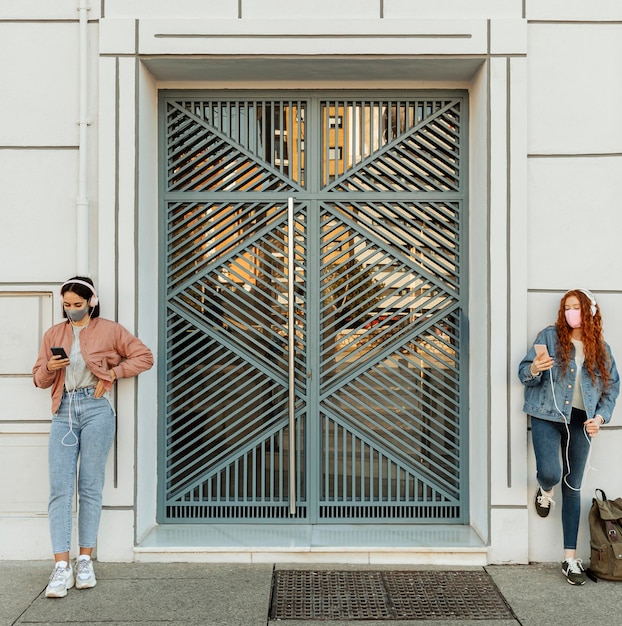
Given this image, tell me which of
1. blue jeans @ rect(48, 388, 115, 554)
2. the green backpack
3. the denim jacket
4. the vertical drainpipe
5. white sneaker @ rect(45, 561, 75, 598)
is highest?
the vertical drainpipe

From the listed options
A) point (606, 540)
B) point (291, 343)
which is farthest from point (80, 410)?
point (606, 540)

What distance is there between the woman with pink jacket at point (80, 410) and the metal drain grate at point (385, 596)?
1.34 metres

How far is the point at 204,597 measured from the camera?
4.36m

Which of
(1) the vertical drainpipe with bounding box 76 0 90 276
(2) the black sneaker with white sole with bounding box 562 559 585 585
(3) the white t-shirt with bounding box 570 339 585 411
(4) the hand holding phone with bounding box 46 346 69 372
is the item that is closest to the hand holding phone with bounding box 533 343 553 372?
(3) the white t-shirt with bounding box 570 339 585 411

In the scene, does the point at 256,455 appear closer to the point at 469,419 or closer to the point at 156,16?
the point at 469,419

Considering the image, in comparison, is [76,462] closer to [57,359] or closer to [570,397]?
[57,359]

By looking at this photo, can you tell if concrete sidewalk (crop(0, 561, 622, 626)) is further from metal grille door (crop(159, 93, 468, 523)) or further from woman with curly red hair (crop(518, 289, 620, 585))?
metal grille door (crop(159, 93, 468, 523))

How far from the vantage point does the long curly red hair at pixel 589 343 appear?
4.55 meters

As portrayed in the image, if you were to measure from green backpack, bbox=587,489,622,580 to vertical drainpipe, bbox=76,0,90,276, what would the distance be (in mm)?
3944

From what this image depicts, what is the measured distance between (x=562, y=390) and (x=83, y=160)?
3702 mm

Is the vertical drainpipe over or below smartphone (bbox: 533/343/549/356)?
over

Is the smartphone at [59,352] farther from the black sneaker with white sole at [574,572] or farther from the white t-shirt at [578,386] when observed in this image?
the black sneaker with white sole at [574,572]

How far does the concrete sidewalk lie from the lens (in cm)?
409

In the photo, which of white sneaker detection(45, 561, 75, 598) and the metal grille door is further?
the metal grille door
